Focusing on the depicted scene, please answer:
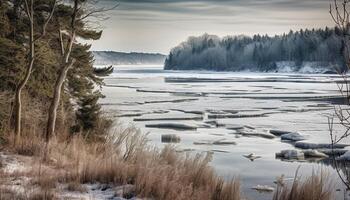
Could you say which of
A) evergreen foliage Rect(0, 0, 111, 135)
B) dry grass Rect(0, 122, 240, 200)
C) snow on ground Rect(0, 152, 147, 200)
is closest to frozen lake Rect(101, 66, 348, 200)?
dry grass Rect(0, 122, 240, 200)

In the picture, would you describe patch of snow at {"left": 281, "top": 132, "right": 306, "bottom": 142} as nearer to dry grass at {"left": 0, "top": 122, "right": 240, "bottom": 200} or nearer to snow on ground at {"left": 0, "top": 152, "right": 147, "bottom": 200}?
dry grass at {"left": 0, "top": 122, "right": 240, "bottom": 200}

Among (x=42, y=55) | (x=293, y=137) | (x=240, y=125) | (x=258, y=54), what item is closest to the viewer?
(x=42, y=55)

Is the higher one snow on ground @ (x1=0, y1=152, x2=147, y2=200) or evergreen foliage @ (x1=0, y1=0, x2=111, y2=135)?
evergreen foliage @ (x1=0, y1=0, x2=111, y2=135)

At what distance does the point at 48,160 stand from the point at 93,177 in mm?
2147

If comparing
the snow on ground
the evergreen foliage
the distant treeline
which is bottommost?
the snow on ground

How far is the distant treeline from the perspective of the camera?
13065cm

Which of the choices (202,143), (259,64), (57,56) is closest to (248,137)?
(202,143)

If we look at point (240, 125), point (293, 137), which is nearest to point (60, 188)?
point (293, 137)

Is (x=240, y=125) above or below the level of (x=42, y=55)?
below

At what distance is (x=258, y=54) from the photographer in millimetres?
146500

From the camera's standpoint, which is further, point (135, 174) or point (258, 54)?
point (258, 54)

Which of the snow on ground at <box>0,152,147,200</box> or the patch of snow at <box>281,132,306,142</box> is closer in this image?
the snow on ground at <box>0,152,147,200</box>

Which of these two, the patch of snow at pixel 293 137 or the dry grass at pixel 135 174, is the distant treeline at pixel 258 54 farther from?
the dry grass at pixel 135 174

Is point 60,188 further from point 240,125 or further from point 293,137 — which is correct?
point 240,125
